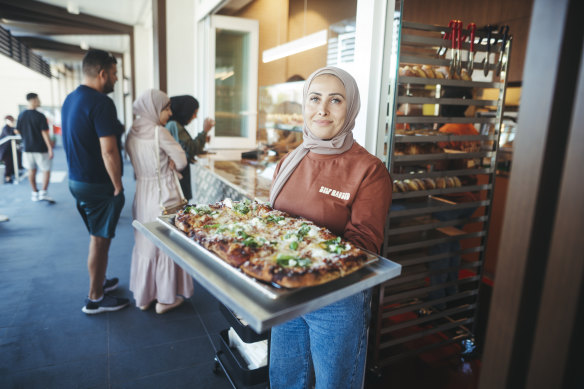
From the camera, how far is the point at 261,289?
1042 mm

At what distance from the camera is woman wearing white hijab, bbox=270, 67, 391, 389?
4.62 ft

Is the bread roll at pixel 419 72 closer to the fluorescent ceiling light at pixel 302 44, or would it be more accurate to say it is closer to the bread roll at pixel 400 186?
the bread roll at pixel 400 186

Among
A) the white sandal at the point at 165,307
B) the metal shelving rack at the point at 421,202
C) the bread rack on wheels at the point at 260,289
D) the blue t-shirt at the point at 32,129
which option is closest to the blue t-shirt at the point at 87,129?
the white sandal at the point at 165,307

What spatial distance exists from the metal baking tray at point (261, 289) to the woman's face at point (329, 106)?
1.97 ft

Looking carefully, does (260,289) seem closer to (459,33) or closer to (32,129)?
(459,33)

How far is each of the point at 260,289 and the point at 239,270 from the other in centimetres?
13

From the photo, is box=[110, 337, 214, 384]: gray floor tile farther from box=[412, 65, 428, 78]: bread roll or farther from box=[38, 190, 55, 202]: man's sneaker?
box=[38, 190, 55, 202]: man's sneaker

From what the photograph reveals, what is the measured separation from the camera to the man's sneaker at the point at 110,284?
3430 millimetres

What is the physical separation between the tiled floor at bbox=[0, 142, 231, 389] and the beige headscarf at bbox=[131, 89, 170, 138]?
4.97ft

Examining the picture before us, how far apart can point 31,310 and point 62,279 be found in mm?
629

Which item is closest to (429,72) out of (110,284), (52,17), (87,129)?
(87,129)

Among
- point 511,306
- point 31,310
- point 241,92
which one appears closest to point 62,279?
point 31,310

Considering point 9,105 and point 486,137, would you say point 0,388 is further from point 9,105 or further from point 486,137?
point 9,105

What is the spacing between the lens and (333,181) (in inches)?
60.9
